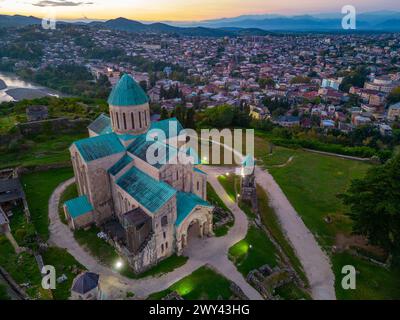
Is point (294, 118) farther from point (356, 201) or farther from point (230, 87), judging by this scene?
point (356, 201)

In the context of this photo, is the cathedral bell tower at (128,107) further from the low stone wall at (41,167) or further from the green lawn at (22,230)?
the low stone wall at (41,167)

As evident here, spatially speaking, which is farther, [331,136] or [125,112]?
[331,136]

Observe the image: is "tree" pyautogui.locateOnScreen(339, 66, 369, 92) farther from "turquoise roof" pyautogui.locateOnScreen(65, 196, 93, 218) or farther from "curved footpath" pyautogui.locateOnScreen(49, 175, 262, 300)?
"turquoise roof" pyautogui.locateOnScreen(65, 196, 93, 218)

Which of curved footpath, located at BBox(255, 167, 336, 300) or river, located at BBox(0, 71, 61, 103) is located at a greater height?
river, located at BBox(0, 71, 61, 103)

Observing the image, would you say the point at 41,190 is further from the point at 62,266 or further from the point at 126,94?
A: the point at 126,94

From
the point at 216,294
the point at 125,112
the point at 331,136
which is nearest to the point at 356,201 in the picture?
the point at 216,294

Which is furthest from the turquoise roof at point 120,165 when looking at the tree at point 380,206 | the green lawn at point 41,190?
the tree at point 380,206

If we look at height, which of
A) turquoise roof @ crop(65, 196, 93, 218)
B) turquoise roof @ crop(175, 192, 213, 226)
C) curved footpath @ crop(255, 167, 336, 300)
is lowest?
curved footpath @ crop(255, 167, 336, 300)

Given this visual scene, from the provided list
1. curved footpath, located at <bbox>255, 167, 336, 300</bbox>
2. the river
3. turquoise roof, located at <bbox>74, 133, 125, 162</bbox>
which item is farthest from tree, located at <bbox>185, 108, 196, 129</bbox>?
the river
